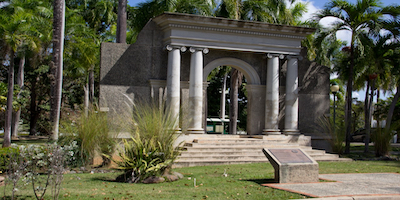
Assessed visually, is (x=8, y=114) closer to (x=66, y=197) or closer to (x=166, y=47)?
(x=166, y=47)

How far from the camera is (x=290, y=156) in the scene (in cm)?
1068

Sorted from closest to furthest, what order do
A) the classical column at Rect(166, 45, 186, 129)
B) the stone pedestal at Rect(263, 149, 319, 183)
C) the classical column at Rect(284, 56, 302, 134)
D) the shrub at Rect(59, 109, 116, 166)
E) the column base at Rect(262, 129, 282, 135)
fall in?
the stone pedestal at Rect(263, 149, 319, 183) < the shrub at Rect(59, 109, 116, 166) < the classical column at Rect(166, 45, 186, 129) < the column base at Rect(262, 129, 282, 135) < the classical column at Rect(284, 56, 302, 134)

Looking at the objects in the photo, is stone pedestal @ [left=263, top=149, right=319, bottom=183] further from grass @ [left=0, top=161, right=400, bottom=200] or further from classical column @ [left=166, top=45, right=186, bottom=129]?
classical column @ [left=166, top=45, right=186, bottom=129]

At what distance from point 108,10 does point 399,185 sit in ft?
113

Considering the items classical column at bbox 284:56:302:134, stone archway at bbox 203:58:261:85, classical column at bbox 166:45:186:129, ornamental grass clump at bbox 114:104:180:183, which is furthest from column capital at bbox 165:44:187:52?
ornamental grass clump at bbox 114:104:180:183

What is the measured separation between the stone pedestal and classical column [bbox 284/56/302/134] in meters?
8.71

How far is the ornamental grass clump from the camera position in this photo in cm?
1012

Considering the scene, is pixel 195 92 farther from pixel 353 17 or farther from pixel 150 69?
pixel 353 17

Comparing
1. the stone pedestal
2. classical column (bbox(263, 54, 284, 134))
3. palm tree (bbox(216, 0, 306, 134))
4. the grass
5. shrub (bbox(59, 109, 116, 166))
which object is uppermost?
palm tree (bbox(216, 0, 306, 134))

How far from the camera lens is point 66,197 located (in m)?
8.07

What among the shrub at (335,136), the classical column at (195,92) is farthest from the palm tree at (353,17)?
the classical column at (195,92)

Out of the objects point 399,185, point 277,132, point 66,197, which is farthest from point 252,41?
point 66,197

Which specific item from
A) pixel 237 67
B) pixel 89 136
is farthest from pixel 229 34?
pixel 89 136

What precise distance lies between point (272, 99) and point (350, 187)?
956cm
